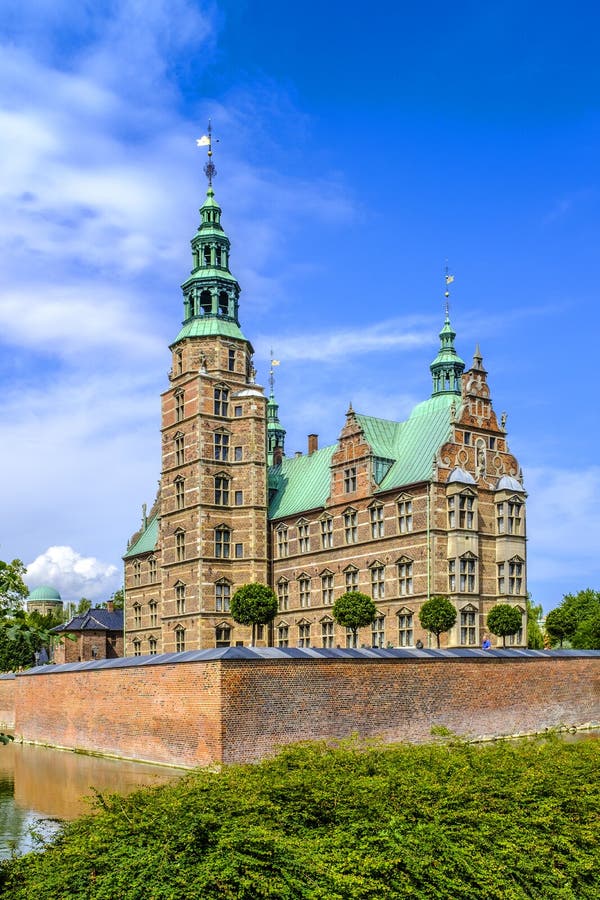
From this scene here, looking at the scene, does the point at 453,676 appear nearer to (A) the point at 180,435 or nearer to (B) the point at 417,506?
(B) the point at 417,506

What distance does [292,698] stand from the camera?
32.8 m

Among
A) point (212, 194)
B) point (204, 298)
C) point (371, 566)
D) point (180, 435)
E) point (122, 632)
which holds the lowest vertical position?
point (122, 632)

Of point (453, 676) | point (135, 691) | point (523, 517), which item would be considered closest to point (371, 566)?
point (523, 517)

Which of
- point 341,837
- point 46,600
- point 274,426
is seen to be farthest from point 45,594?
point 341,837

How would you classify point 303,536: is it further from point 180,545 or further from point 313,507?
point 180,545

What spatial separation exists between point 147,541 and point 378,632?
1101 inches

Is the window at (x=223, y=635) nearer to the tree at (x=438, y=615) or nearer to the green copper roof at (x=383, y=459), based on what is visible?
the green copper roof at (x=383, y=459)

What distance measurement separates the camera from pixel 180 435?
6291 cm

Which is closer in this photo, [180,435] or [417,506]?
[417,506]

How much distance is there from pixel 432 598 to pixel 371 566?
22.7ft

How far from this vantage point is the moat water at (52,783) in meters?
23.5

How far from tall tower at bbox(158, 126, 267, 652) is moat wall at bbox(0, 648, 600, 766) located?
1493cm

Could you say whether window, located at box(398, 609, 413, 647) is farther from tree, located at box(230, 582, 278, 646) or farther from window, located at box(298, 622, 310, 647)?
window, located at box(298, 622, 310, 647)

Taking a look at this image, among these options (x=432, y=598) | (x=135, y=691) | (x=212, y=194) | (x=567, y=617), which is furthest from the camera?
(x=212, y=194)
